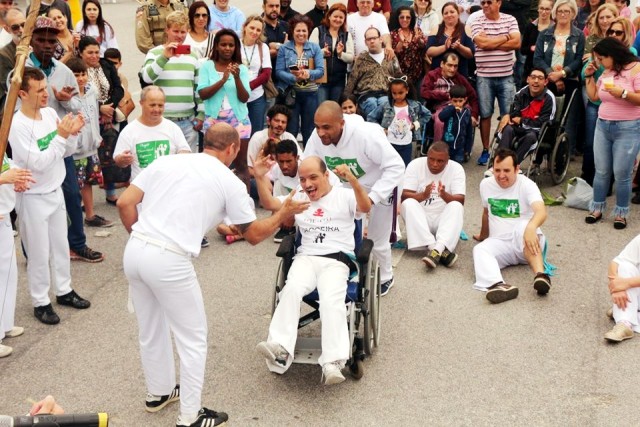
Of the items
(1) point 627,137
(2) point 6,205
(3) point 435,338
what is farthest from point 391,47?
(2) point 6,205

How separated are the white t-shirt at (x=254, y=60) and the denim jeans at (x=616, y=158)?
365cm

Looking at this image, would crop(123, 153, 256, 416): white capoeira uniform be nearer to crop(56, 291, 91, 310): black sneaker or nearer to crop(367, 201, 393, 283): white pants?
crop(56, 291, 91, 310): black sneaker

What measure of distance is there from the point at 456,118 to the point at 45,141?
17.5 feet

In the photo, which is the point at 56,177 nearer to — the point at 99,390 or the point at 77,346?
the point at 77,346

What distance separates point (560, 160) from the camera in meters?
9.91

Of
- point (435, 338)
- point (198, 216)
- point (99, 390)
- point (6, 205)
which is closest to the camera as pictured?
point (198, 216)

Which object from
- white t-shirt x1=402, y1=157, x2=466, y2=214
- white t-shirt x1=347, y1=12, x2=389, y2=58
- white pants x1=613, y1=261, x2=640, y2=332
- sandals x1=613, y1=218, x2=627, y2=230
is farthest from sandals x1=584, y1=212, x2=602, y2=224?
white t-shirt x1=347, y1=12, x2=389, y2=58

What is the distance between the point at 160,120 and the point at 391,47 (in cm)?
414

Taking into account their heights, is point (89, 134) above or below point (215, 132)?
below

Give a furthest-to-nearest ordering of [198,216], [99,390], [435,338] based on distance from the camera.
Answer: [435,338], [99,390], [198,216]

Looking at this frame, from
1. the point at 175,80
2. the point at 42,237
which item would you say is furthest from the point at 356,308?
the point at 175,80

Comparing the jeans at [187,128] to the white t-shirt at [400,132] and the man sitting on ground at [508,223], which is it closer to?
the white t-shirt at [400,132]

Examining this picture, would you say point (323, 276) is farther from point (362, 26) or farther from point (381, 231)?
point (362, 26)

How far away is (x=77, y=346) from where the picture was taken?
6027 millimetres
